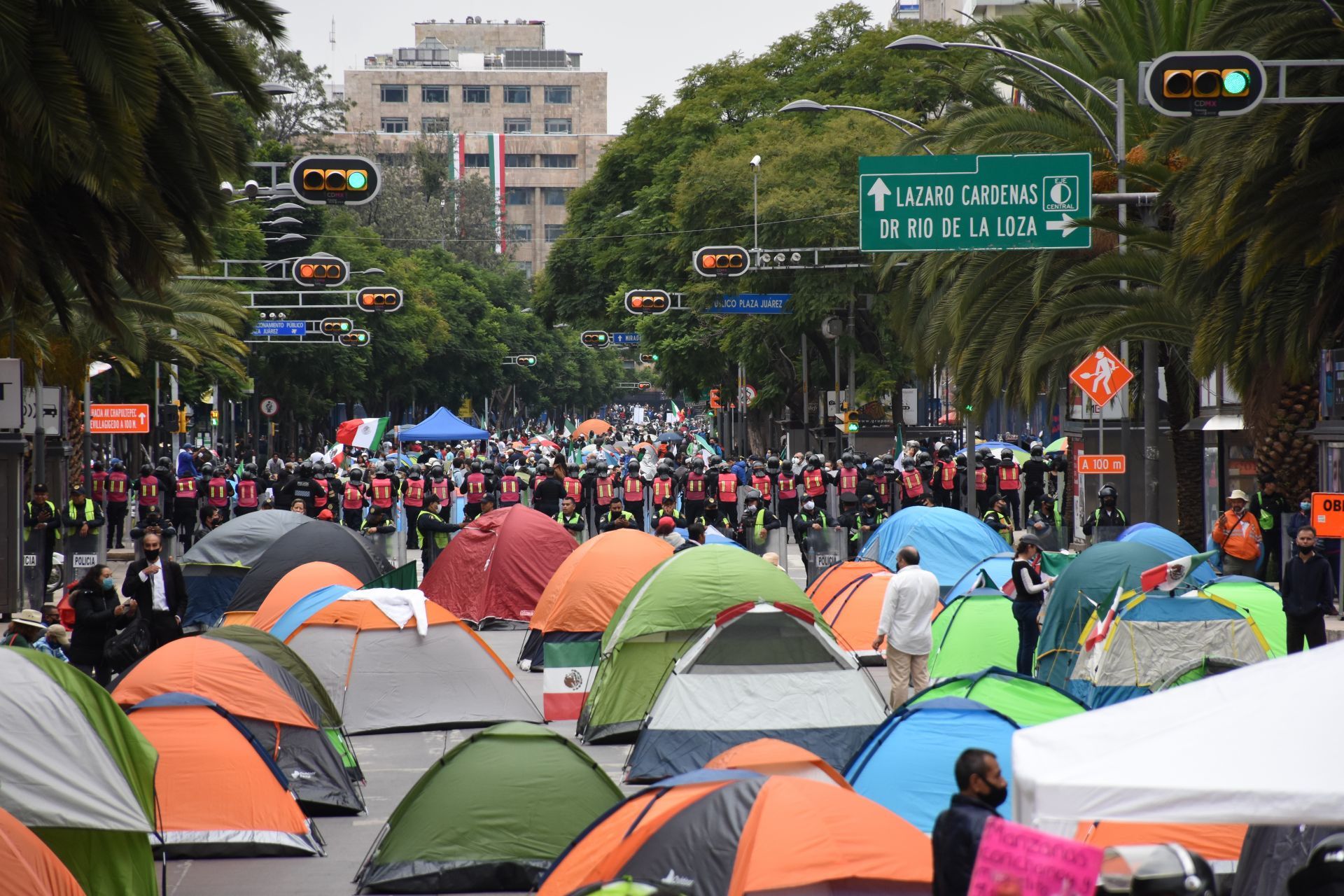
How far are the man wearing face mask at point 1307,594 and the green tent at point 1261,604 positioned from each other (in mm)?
394

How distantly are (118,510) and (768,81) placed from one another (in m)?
26.1

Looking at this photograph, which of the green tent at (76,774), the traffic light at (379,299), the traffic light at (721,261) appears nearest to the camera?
the green tent at (76,774)

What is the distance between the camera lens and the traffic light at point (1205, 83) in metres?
14.9

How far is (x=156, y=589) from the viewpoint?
16.1 meters

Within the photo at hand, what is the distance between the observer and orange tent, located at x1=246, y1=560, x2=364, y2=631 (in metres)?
17.1

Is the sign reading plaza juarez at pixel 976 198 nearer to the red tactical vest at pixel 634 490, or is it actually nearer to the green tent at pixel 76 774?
the red tactical vest at pixel 634 490

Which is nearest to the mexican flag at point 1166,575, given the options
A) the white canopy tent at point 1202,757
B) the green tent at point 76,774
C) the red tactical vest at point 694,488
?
the white canopy tent at point 1202,757

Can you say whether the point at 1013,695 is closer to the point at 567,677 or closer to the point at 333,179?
the point at 567,677

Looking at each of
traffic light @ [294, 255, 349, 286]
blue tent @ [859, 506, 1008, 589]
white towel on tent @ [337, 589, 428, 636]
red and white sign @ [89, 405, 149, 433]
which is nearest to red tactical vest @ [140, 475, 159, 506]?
red and white sign @ [89, 405, 149, 433]

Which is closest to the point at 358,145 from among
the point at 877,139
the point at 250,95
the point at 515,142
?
the point at 515,142

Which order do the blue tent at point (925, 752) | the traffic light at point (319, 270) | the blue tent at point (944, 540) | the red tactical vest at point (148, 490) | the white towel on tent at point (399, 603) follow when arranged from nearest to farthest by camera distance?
the blue tent at point (925, 752)
the white towel on tent at point (399, 603)
the blue tent at point (944, 540)
the traffic light at point (319, 270)
the red tactical vest at point (148, 490)

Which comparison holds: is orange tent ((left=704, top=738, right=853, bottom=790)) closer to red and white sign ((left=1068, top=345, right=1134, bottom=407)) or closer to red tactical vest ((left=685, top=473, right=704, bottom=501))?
red and white sign ((left=1068, top=345, right=1134, bottom=407))

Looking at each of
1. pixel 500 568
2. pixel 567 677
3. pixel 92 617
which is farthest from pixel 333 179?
pixel 500 568

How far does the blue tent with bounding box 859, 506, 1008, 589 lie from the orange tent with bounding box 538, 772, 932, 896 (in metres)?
14.8
